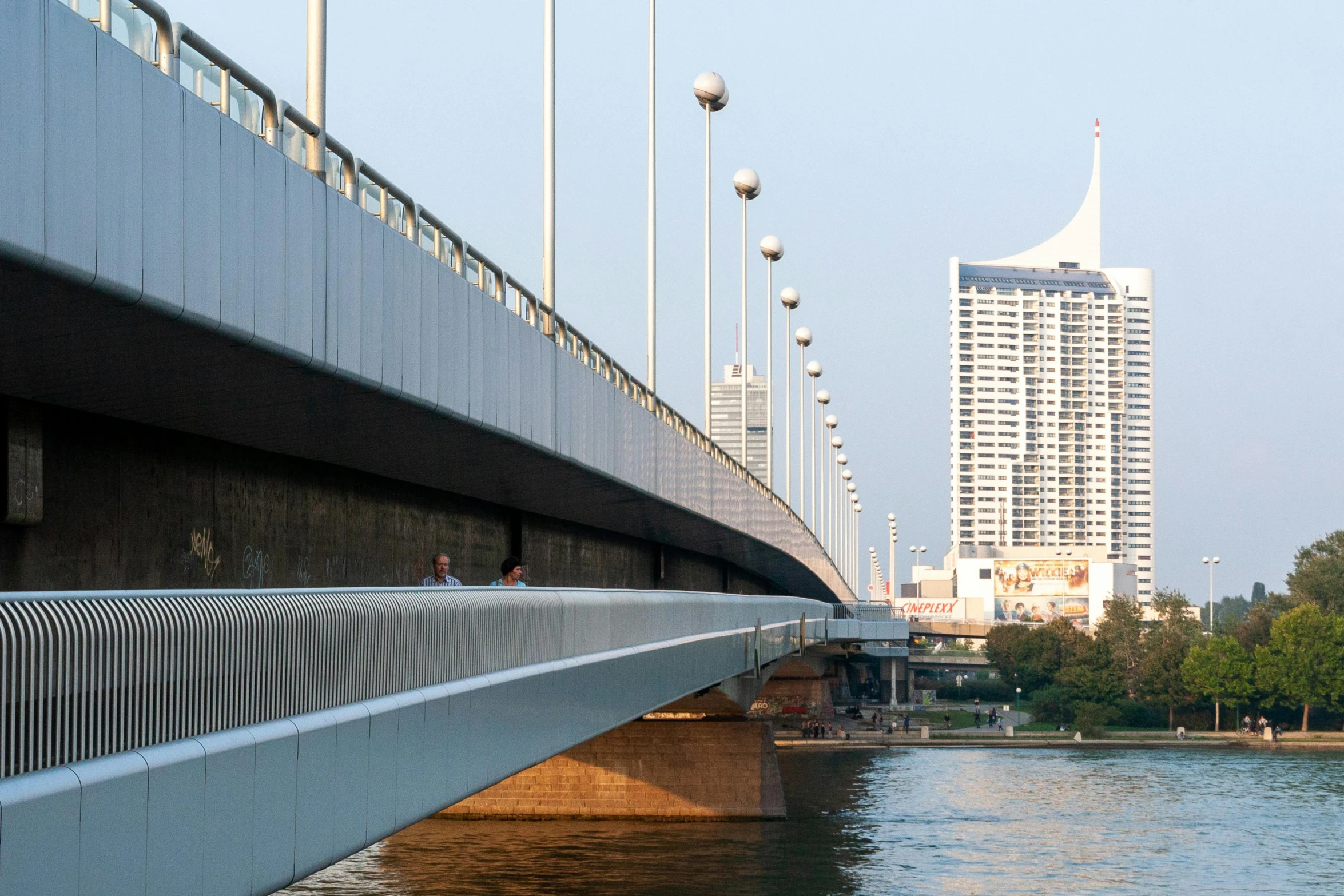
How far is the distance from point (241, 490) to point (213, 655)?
903 centimetres

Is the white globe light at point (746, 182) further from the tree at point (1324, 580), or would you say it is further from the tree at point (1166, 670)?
the tree at point (1324, 580)

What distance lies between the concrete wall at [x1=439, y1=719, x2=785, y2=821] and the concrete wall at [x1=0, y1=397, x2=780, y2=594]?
1714 centimetres

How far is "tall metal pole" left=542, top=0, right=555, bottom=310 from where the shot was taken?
27.8m

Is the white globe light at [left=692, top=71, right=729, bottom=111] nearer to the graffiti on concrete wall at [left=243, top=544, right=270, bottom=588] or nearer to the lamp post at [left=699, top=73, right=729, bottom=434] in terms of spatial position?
the lamp post at [left=699, top=73, right=729, bottom=434]

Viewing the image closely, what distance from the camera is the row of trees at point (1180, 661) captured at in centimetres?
9956

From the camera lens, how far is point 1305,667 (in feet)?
325

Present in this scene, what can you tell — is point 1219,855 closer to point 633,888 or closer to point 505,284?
point 633,888

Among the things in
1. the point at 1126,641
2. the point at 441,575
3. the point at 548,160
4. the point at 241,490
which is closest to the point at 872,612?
the point at 1126,641

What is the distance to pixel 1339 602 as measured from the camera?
129000 millimetres

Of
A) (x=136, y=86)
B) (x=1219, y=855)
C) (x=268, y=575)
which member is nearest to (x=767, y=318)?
(x=1219, y=855)

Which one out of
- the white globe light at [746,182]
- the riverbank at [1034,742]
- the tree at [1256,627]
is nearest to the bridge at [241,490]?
the white globe light at [746,182]

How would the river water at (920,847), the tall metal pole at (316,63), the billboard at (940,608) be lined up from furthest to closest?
1. the billboard at (940,608)
2. the river water at (920,847)
3. the tall metal pole at (316,63)

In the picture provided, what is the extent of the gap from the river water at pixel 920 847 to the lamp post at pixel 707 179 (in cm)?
1162

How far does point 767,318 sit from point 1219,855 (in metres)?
27.1
